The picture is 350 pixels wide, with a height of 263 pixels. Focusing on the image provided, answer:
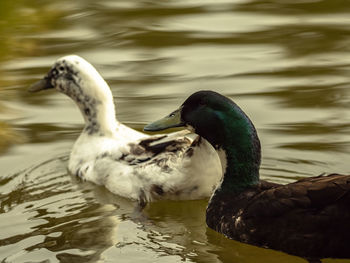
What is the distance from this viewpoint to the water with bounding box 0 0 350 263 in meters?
7.56

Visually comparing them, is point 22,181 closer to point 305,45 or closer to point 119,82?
point 119,82

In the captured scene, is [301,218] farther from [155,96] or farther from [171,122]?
[155,96]

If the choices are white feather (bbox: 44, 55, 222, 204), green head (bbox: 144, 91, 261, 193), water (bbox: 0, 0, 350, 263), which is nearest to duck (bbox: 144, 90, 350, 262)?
green head (bbox: 144, 91, 261, 193)

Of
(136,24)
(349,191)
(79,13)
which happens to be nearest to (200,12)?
(136,24)

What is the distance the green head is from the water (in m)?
0.50

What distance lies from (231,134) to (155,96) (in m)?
3.25

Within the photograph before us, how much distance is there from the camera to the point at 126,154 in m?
8.65

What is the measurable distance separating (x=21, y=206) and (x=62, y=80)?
1756 mm

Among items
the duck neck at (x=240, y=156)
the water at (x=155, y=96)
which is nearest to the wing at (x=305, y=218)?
the water at (x=155, y=96)

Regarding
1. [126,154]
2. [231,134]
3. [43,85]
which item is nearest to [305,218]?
[231,134]

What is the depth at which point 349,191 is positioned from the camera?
6.62 m

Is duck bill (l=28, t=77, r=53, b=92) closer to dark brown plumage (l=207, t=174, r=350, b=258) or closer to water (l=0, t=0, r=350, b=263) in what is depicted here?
water (l=0, t=0, r=350, b=263)

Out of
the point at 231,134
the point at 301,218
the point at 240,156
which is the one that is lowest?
the point at 301,218

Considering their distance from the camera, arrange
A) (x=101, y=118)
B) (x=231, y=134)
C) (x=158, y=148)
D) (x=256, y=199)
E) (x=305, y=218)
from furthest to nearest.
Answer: (x=101, y=118) < (x=158, y=148) < (x=231, y=134) < (x=256, y=199) < (x=305, y=218)
